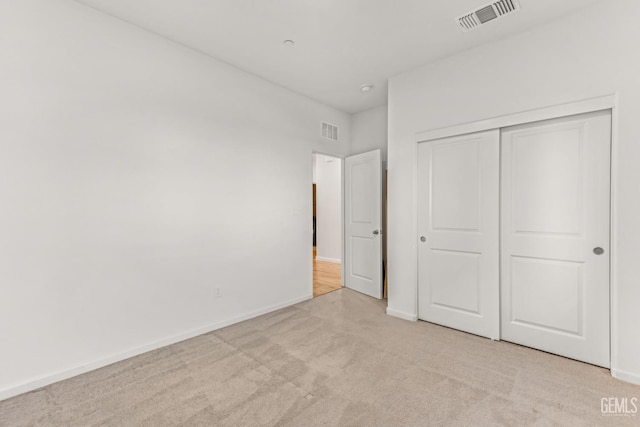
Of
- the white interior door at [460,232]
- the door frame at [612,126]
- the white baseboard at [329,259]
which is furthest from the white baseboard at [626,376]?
the white baseboard at [329,259]

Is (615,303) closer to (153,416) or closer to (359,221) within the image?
(359,221)

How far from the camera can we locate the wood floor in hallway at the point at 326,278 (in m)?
4.66

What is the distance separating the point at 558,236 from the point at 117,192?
3876 millimetres

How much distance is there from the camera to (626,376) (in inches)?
84.0

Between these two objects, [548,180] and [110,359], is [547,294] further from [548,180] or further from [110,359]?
[110,359]

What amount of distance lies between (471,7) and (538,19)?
2.18ft

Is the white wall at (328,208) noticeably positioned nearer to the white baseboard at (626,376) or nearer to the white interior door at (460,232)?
the white interior door at (460,232)

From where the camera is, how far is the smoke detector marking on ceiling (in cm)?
229

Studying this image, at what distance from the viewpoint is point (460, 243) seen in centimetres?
305

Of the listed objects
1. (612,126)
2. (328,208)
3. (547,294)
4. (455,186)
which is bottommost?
(547,294)

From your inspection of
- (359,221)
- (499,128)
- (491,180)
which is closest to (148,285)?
(359,221)

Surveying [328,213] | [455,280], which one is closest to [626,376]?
[455,280]

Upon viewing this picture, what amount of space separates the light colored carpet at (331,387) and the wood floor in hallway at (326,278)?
1711mm

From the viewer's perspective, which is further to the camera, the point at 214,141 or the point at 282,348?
the point at 214,141
